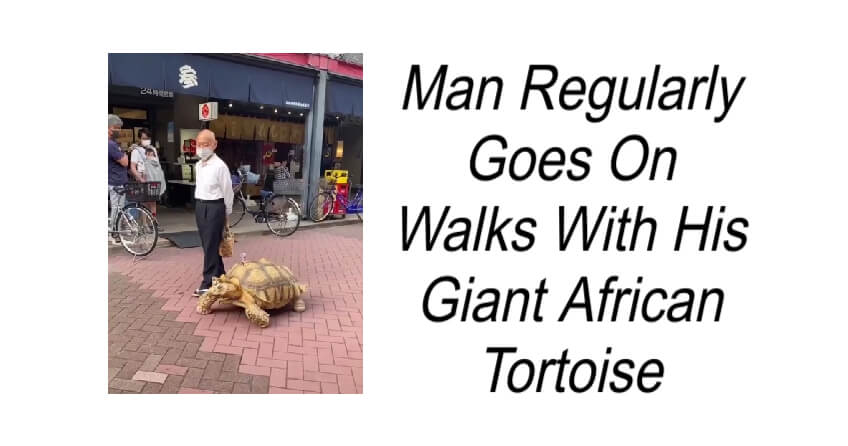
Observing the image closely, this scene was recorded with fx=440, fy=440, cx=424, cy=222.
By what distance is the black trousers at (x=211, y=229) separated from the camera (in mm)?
4113

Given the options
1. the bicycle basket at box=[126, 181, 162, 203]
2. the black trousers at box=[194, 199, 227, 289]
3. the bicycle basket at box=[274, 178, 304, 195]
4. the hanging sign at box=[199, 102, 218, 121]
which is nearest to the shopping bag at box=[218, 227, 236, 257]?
the black trousers at box=[194, 199, 227, 289]

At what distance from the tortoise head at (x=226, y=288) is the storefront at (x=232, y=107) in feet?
12.6

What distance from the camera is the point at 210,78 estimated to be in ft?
23.5

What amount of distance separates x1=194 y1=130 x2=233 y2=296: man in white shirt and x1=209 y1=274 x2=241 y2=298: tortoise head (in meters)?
0.54

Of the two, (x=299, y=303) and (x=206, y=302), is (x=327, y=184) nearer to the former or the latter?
(x=299, y=303)

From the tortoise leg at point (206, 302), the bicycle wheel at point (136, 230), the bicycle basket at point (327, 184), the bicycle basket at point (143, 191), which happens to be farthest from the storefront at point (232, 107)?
the tortoise leg at point (206, 302)

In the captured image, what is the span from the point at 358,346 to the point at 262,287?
3.21 feet

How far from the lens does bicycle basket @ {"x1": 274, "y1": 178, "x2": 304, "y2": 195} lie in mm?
8195

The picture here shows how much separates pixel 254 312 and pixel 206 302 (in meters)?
0.50

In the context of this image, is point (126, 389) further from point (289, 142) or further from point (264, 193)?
point (289, 142)

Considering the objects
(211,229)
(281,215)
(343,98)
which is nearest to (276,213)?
(281,215)

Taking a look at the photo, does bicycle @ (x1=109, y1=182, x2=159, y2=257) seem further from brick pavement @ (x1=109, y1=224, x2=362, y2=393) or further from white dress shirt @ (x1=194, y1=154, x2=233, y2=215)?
white dress shirt @ (x1=194, y1=154, x2=233, y2=215)

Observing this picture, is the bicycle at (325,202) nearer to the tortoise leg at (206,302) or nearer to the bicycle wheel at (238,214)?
the bicycle wheel at (238,214)

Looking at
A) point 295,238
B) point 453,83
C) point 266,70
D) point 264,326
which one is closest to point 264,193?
point 295,238
